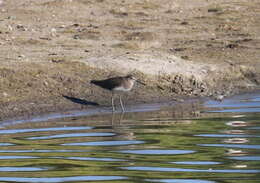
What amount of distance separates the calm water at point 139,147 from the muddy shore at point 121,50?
1.55m

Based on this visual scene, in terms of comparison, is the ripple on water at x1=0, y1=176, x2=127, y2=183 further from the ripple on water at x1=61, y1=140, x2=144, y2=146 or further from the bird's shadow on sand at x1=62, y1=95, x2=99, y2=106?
the bird's shadow on sand at x1=62, y1=95, x2=99, y2=106

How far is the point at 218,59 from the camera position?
834 inches

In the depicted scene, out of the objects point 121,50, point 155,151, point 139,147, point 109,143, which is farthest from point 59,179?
point 121,50

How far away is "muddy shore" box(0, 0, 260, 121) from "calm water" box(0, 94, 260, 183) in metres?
1.55

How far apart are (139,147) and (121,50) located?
9.49 metres

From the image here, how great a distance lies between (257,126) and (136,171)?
4343 millimetres

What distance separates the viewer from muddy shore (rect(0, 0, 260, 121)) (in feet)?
55.7

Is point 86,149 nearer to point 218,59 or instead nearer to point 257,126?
point 257,126

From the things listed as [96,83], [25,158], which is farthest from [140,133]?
[96,83]

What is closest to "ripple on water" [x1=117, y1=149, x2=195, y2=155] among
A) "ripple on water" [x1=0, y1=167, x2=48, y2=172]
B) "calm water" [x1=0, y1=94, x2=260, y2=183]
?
"calm water" [x1=0, y1=94, x2=260, y2=183]

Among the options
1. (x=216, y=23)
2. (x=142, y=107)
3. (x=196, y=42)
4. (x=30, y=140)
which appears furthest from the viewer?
(x=216, y=23)

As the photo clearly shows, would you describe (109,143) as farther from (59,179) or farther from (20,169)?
(59,179)

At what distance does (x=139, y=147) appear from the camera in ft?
38.0

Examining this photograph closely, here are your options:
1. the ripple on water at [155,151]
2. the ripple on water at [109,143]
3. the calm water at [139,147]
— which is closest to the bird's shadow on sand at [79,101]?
the calm water at [139,147]
